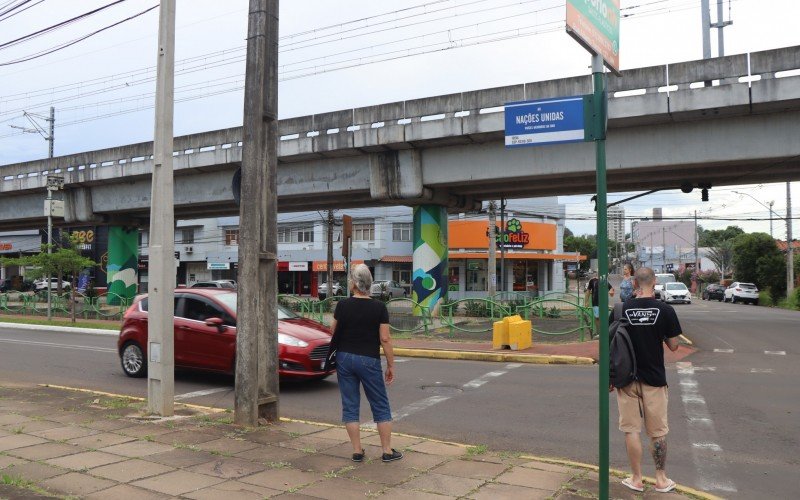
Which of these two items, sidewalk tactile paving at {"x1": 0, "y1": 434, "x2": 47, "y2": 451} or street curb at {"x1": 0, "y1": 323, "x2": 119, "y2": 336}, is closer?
sidewalk tactile paving at {"x1": 0, "y1": 434, "x2": 47, "y2": 451}

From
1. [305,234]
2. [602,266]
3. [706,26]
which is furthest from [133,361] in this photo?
[305,234]

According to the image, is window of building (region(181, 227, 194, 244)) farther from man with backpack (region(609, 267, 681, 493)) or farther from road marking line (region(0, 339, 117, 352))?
man with backpack (region(609, 267, 681, 493))

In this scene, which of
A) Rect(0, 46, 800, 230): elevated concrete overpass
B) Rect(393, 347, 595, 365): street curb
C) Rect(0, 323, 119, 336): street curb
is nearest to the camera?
Rect(393, 347, 595, 365): street curb

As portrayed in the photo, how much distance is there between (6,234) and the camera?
7400cm

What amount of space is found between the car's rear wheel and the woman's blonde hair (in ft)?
24.4

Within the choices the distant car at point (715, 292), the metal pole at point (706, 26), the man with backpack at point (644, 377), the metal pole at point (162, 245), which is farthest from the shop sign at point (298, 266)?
the man with backpack at point (644, 377)

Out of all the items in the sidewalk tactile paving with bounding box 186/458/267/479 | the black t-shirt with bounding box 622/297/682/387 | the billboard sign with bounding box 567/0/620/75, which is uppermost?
the billboard sign with bounding box 567/0/620/75

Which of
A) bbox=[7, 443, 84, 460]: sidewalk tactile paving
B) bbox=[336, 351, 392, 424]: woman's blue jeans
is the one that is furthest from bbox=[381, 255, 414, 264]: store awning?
bbox=[336, 351, 392, 424]: woman's blue jeans

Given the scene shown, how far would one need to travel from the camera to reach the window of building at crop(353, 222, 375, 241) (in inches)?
2055

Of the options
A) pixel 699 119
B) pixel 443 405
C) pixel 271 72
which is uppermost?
pixel 699 119

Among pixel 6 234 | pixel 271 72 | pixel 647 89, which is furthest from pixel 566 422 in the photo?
pixel 6 234

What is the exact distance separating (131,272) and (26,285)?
3279cm

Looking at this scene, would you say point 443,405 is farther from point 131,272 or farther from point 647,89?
point 131,272

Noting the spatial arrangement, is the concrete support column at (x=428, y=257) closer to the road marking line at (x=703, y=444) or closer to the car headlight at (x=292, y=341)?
the road marking line at (x=703, y=444)
